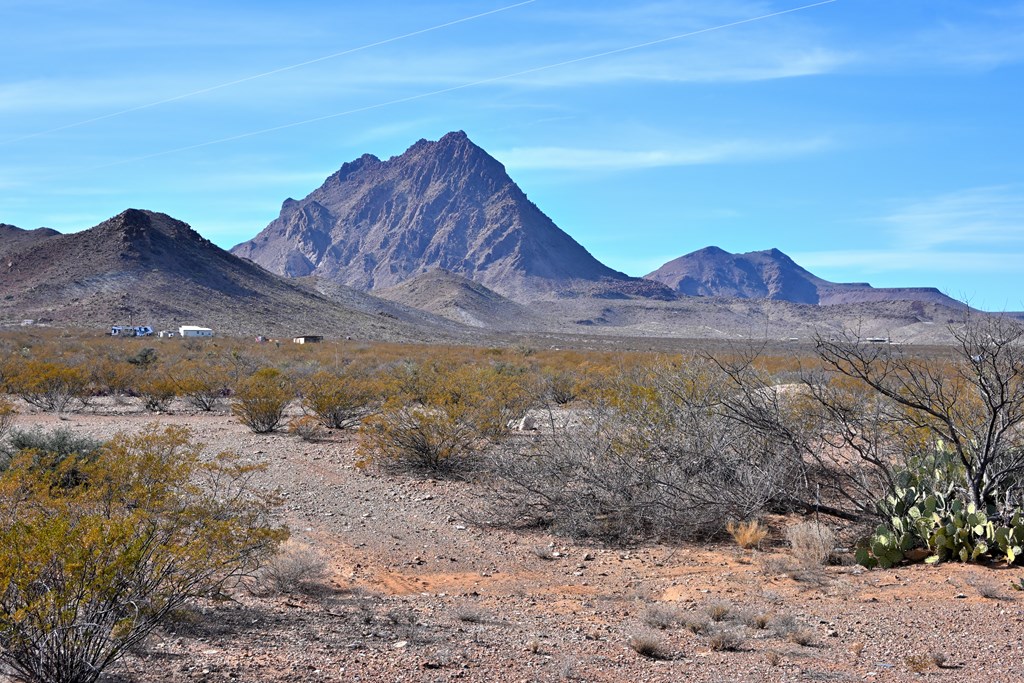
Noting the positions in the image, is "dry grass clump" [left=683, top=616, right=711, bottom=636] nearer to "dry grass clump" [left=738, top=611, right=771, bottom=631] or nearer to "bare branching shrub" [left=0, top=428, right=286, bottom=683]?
"dry grass clump" [left=738, top=611, right=771, bottom=631]

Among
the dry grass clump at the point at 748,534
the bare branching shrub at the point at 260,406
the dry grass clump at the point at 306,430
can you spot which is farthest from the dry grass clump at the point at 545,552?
the bare branching shrub at the point at 260,406

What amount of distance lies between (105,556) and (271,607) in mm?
2055

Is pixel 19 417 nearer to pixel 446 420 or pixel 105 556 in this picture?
pixel 446 420

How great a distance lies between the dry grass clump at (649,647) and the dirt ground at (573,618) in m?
0.02

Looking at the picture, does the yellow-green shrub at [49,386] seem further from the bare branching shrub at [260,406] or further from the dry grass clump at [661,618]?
the dry grass clump at [661,618]

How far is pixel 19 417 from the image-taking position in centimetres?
1811

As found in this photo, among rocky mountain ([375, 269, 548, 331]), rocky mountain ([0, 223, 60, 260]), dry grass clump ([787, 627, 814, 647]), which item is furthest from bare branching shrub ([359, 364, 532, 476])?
rocky mountain ([375, 269, 548, 331])

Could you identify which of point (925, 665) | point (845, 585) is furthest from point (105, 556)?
point (845, 585)

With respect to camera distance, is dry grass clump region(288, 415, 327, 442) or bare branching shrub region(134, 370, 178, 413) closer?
dry grass clump region(288, 415, 327, 442)

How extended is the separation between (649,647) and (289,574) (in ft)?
10.3

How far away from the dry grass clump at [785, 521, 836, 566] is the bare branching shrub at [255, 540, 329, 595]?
15.0 ft

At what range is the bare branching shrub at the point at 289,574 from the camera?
736cm

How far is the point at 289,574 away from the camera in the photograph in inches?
292

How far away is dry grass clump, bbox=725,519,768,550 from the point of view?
923 cm
